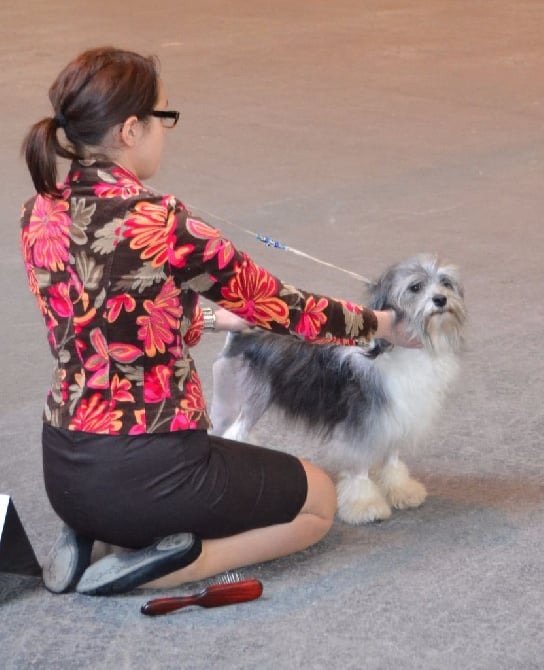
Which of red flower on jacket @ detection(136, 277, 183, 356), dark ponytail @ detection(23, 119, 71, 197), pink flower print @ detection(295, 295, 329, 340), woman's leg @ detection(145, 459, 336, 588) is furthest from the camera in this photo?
woman's leg @ detection(145, 459, 336, 588)

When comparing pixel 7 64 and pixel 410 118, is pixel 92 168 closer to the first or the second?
pixel 410 118

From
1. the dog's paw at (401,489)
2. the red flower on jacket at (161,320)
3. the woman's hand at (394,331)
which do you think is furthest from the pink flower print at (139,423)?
the dog's paw at (401,489)

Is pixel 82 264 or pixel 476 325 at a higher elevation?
pixel 82 264

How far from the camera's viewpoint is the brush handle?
2438mm

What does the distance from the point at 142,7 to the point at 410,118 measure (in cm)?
482

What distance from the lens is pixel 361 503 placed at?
112 inches

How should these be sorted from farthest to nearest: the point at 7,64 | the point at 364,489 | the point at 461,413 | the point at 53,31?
the point at 53,31 → the point at 7,64 → the point at 461,413 → the point at 364,489

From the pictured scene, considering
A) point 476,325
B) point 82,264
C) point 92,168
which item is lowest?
point 476,325

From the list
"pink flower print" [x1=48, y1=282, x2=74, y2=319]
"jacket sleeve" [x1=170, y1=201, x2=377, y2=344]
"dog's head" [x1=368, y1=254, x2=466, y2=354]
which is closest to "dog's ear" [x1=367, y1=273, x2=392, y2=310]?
"dog's head" [x1=368, y1=254, x2=466, y2=354]

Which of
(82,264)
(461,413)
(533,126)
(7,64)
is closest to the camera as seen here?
(82,264)

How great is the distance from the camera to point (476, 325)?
398cm

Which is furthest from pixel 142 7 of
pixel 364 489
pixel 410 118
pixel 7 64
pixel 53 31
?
pixel 364 489

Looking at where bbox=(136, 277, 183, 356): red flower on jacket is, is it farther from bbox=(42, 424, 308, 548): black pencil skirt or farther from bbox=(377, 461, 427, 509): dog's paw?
bbox=(377, 461, 427, 509): dog's paw

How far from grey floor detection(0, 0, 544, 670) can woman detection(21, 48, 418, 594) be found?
0.53ft
